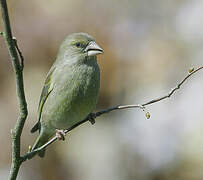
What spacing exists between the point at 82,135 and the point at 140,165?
1.19m

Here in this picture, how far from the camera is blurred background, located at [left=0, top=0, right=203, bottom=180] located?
872 centimetres

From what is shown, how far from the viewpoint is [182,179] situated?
8.71 meters

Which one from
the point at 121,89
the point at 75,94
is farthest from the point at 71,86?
the point at 121,89

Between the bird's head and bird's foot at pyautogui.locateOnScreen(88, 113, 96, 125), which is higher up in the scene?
the bird's head

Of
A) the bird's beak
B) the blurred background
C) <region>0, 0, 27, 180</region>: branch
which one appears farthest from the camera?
the blurred background

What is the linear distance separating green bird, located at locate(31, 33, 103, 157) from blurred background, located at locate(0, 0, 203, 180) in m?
2.92

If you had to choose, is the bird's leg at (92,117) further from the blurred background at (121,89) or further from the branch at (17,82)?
the blurred background at (121,89)

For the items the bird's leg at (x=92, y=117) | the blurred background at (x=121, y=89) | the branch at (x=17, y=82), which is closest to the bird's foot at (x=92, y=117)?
the bird's leg at (x=92, y=117)

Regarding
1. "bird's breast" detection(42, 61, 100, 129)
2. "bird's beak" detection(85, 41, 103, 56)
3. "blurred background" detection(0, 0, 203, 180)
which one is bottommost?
"blurred background" detection(0, 0, 203, 180)

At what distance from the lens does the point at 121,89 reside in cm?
933

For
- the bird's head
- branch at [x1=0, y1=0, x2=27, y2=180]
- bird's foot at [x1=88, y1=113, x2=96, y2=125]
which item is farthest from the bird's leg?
branch at [x1=0, y1=0, x2=27, y2=180]

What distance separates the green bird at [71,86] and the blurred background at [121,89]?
115 inches

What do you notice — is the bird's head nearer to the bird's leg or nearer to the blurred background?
the bird's leg

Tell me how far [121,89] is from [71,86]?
13.6 feet
